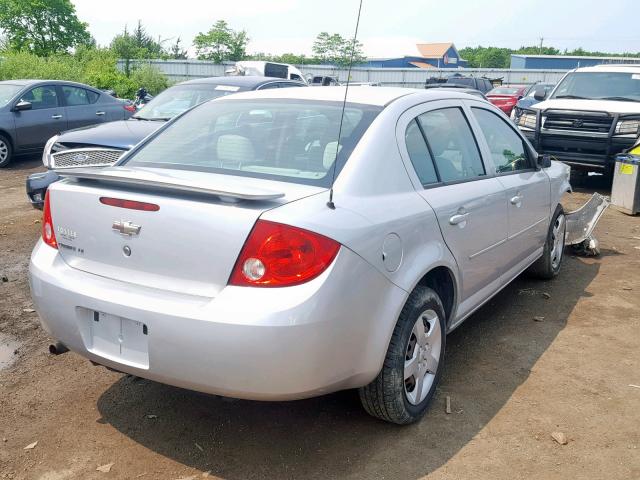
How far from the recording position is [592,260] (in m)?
6.73

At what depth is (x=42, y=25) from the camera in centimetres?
5491

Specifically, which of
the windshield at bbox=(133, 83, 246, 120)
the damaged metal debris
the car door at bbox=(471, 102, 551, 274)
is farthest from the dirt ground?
the windshield at bbox=(133, 83, 246, 120)

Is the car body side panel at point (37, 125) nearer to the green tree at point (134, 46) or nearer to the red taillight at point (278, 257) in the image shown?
the red taillight at point (278, 257)

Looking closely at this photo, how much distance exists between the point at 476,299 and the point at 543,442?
1092 millimetres

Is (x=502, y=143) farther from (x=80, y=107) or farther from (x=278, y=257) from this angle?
(x=80, y=107)

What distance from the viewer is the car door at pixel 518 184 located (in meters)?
4.55

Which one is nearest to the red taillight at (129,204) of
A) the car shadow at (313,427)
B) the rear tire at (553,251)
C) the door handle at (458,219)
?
the car shadow at (313,427)

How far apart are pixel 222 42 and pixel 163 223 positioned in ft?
191

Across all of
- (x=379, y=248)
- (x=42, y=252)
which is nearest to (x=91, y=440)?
(x=42, y=252)

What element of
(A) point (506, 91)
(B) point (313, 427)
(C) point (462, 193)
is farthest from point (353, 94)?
(A) point (506, 91)

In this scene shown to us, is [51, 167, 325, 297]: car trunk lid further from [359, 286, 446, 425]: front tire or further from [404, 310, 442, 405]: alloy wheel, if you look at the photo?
[404, 310, 442, 405]: alloy wheel

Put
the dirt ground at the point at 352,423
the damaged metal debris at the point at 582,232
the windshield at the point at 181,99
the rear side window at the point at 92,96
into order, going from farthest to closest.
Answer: the rear side window at the point at 92,96, the windshield at the point at 181,99, the damaged metal debris at the point at 582,232, the dirt ground at the point at 352,423

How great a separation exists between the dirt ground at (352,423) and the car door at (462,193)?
53cm

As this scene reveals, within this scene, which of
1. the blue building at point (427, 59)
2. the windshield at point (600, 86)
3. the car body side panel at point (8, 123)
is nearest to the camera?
the windshield at point (600, 86)
